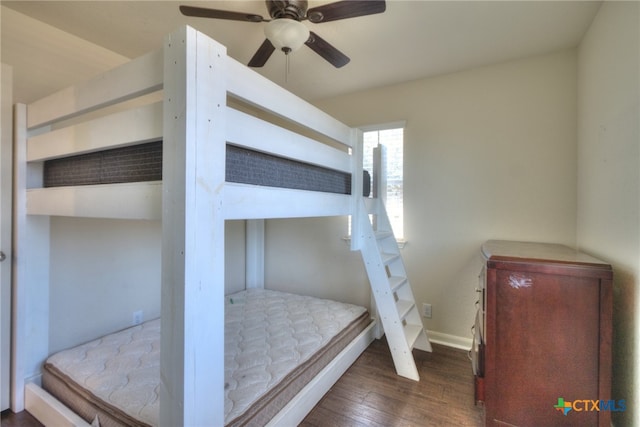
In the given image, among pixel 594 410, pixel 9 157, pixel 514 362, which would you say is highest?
pixel 9 157

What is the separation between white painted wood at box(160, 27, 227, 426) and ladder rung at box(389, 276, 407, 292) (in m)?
1.51

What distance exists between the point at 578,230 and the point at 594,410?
128 centimetres

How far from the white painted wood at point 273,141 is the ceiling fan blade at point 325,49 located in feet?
1.92

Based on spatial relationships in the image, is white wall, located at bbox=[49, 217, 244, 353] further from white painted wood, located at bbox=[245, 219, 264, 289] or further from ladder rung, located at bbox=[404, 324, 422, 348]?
ladder rung, located at bbox=[404, 324, 422, 348]

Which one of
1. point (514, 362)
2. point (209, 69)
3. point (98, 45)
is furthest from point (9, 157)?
point (514, 362)

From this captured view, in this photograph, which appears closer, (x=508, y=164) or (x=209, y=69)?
(x=209, y=69)

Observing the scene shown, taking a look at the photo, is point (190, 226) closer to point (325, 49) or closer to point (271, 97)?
point (271, 97)

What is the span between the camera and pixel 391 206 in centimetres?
268

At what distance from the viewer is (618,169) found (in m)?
1.43

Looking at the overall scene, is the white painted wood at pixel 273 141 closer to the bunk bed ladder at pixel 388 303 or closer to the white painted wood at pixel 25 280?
the bunk bed ladder at pixel 388 303

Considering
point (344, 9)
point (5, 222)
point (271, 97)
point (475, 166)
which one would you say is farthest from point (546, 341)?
point (5, 222)

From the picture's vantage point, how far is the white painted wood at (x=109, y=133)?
91 cm

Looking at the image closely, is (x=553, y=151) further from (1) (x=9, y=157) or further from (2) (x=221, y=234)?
(1) (x=9, y=157)

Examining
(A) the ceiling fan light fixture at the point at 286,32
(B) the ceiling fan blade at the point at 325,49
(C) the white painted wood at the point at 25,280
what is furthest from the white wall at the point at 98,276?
(B) the ceiling fan blade at the point at 325,49
